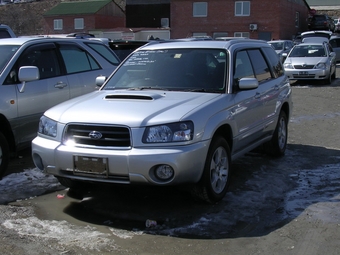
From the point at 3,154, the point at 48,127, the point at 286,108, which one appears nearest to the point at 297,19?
the point at 286,108

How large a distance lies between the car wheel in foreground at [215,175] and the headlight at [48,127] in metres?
1.58

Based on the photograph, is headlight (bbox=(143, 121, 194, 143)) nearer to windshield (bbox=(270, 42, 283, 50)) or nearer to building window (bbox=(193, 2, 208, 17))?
windshield (bbox=(270, 42, 283, 50))

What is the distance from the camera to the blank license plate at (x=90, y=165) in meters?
4.85

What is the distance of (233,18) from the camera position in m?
44.7

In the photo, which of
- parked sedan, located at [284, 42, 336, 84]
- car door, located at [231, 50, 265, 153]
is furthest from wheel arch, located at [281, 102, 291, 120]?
parked sedan, located at [284, 42, 336, 84]

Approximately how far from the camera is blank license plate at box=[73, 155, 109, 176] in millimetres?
Result: 4852

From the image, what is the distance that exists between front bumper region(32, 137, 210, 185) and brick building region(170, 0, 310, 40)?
3992 cm

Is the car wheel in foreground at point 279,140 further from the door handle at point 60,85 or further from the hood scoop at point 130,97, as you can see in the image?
the door handle at point 60,85

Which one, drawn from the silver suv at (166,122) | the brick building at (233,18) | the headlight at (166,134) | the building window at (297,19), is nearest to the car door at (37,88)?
the silver suv at (166,122)

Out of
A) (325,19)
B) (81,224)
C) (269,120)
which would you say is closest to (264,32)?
(325,19)

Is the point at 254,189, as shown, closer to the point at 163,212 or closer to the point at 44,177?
the point at 163,212

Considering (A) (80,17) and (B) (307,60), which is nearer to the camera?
(B) (307,60)

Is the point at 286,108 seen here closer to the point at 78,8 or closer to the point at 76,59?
the point at 76,59

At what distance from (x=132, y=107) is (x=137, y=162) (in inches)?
27.1
